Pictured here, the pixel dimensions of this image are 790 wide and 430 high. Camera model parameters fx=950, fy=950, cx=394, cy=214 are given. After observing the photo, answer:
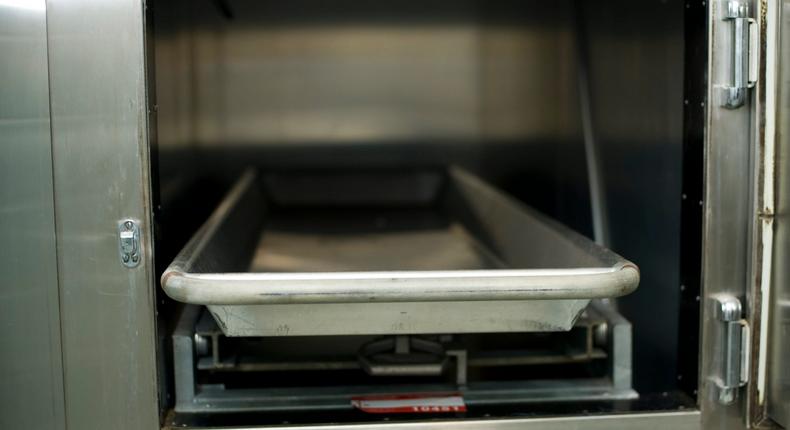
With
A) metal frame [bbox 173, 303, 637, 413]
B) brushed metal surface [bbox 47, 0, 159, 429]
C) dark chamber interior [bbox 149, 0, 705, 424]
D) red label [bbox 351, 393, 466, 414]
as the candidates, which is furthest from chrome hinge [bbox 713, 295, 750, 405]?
brushed metal surface [bbox 47, 0, 159, 429]

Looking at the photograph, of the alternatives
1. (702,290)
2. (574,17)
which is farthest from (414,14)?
(702,290)

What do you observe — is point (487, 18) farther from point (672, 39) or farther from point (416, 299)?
point (416, 299)

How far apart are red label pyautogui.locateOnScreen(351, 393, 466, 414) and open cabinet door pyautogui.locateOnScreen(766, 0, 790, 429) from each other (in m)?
0.45

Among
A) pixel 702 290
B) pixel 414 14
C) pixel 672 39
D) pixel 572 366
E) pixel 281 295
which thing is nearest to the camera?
pixel 281 295

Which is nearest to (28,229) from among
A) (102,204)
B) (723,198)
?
(102,204)

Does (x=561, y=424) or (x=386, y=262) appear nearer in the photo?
(x=561, y=424)

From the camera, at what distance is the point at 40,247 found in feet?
4.25

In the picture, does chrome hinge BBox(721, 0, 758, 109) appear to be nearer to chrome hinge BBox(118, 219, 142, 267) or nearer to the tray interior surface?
the tray interior surface

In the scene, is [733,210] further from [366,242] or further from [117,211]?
[366,242]

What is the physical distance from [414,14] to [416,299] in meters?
1.56

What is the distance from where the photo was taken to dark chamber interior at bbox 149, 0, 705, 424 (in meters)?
1.76

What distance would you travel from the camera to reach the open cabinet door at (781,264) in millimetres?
1301

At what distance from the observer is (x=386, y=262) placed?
2.01 meters

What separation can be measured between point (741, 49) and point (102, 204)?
0.90 m
